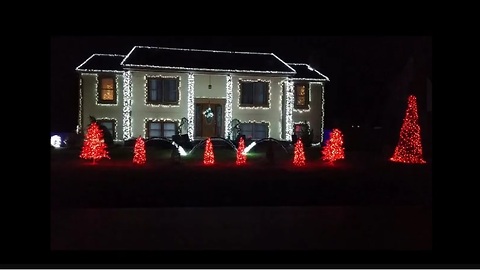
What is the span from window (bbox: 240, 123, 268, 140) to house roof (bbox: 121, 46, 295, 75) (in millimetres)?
2874

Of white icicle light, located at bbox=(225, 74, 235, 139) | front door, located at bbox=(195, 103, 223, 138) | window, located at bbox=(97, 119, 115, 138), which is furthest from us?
front door, located at bbox=(195, 103, 223, 138)

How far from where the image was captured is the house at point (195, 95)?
955 inches

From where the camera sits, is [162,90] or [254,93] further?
[254,93]

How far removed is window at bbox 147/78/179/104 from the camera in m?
24.5

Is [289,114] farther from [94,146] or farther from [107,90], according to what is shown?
[94,146]

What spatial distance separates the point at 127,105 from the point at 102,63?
2989 mm

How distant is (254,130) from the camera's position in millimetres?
25406

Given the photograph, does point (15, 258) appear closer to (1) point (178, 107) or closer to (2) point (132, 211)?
(2) point (132, 211)

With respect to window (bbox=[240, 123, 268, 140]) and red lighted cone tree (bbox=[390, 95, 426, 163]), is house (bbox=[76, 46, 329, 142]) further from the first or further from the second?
red lighted cone tree (bbox=[390, 95, 426, 163])

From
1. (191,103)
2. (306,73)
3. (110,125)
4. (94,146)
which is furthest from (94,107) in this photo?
(306,73)

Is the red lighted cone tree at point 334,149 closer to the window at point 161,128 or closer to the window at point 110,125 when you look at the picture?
the window at point 161,128

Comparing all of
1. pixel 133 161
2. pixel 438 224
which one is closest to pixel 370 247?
pixel 438 224

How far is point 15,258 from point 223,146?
1582 cm

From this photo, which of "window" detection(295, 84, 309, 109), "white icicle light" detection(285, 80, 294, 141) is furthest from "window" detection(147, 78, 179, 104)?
"window" detection(295, 84, 309, 109)
